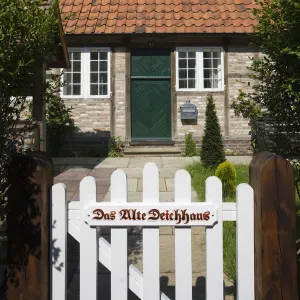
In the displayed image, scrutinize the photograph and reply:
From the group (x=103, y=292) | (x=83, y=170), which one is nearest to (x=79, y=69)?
(x=83, y=170)

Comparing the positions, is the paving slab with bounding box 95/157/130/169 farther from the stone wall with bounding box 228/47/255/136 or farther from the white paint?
the white paint

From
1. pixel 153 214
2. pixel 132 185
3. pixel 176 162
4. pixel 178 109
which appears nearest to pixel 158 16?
pixel 178 109

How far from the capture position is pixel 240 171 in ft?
28.9

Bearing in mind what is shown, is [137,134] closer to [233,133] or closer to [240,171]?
[233,133]

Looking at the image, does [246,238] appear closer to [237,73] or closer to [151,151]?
[151,151]

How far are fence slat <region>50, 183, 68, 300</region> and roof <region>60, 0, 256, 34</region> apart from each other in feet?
33.6

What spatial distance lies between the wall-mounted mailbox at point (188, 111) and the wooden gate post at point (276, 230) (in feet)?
33.3

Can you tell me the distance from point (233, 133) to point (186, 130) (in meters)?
1.39

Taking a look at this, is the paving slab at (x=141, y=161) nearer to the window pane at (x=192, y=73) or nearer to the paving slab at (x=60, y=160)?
→ the paving slab at (x=60, y=160)

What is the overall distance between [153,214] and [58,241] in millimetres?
592

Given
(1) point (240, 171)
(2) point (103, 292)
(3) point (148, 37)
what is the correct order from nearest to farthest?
(2) point (103, 292)
(1) point (240, 171)
(3) point (148, 37)

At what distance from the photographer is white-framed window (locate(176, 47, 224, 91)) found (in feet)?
41.7

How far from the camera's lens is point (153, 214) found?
2.52m

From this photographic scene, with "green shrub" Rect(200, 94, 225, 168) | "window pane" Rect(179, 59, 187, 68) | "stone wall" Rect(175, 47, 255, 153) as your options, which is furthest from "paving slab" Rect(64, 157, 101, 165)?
"window pane" Rect(179, 59, 187, 68)
